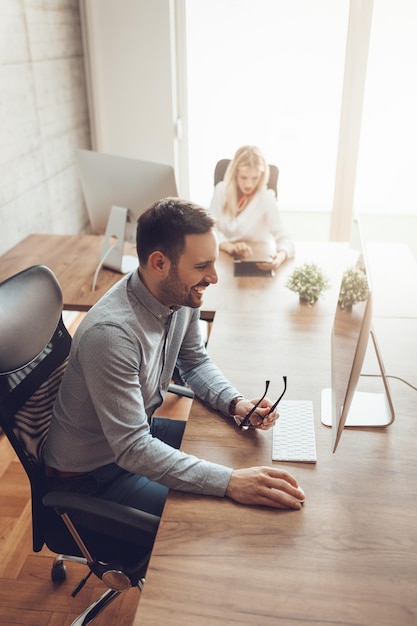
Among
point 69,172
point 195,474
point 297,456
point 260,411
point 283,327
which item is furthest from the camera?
point 69,172

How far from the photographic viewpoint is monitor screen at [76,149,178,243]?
2404 mm

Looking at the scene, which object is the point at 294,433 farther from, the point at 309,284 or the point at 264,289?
the point at 264,289

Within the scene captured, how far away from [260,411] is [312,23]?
340 centimetres

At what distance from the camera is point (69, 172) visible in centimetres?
383

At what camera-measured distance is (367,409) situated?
1.60m

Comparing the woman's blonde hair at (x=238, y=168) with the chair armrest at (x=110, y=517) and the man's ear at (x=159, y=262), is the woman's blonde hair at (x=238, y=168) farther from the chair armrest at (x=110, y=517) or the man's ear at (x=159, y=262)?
the chair armrest at (x=110, y=517)

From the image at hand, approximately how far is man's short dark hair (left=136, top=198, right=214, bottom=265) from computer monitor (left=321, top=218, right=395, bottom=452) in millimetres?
428

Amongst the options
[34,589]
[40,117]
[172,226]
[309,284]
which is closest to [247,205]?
[309,284]

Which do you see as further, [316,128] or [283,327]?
[316,128]

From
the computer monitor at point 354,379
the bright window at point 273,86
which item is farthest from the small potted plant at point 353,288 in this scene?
the bright window at point 273,86

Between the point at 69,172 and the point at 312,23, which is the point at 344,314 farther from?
the point at 312,23

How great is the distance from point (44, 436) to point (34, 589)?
74 centimetres

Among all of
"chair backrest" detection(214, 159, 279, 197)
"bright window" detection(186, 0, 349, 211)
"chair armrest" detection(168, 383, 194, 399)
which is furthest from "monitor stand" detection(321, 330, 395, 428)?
"bright window" detection(186, 0, 349, 211)

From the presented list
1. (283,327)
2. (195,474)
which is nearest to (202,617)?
(195,474)
